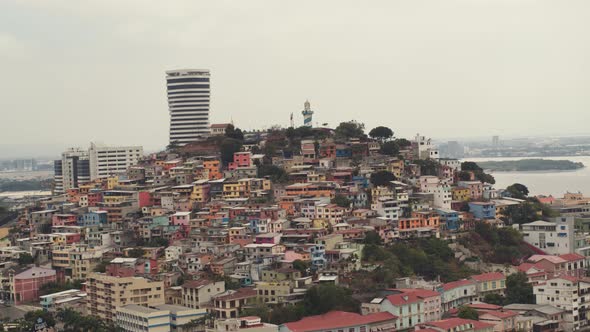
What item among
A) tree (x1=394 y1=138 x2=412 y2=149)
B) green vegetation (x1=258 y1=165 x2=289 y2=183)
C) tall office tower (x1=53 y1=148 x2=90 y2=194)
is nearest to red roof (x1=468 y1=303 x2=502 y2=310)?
green vegetation (x1=258 y1=165 x2=289 y2=183)

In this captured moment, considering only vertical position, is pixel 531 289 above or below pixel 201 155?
below

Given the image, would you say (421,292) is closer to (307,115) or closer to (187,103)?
(307,115)

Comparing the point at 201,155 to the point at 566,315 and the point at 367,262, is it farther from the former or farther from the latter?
the point at 566,315

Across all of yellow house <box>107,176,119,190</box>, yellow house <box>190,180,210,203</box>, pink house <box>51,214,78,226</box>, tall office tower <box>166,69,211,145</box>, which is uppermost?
tall office tower <box>166,69,211,145</box>

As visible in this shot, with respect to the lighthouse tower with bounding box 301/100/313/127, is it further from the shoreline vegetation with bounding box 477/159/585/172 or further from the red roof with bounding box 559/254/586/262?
the shoreline vegetation with bounding box 477/159/585/172

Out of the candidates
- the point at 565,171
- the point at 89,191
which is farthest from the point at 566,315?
the point at 565,171

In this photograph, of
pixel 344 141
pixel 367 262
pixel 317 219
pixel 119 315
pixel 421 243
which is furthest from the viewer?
pixel 344 141

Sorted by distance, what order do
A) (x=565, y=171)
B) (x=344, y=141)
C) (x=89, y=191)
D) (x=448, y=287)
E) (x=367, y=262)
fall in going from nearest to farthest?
(x=448, y=287) < (x=367, y=262) < (x=89, y=191) < (x=344, y=141) < (x=565, y=171)

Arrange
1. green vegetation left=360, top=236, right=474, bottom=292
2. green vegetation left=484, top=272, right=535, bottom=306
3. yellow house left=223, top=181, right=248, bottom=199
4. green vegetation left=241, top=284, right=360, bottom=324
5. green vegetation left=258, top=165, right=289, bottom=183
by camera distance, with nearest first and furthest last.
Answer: green vegetation left=241, top=284, right=360, bottom=324 → green vegetation left=484, top=272, right=535, bottom=306 → green vegetation left=360, top=236, right=474, bottom=292 → yellow house left=223, top=181, right=248, bottom=199 → green vegetation left=258, top=165, right=289, bottom=183
